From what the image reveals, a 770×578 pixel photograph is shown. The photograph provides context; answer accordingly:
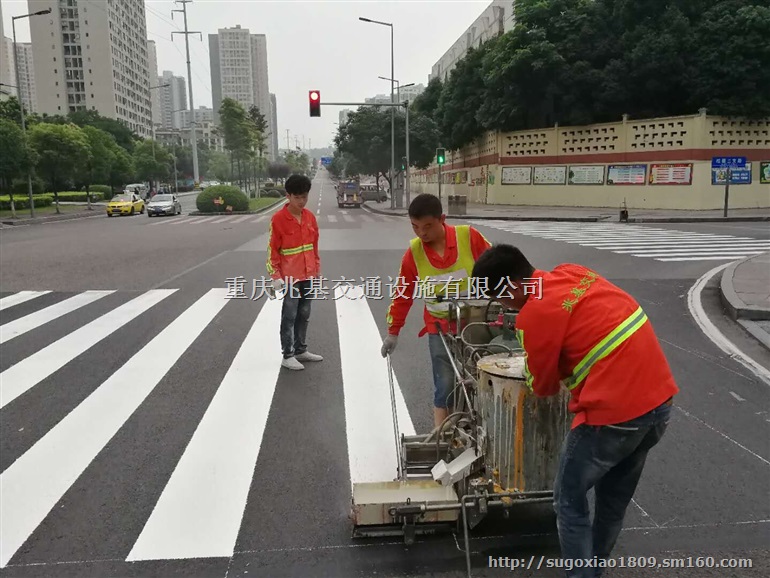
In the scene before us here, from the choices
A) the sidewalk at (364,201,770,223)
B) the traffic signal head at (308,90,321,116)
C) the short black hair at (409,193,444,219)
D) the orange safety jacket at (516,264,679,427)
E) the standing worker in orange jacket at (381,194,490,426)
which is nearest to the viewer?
the orange safety jacket at (516,264,679,427)

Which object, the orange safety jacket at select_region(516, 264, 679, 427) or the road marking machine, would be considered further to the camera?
the road marking machine

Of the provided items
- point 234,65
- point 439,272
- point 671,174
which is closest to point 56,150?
point 671,174

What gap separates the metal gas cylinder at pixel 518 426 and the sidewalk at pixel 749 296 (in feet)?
16.3

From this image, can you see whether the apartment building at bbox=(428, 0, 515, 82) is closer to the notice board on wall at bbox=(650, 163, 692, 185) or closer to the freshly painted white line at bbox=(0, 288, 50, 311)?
the notice board on wall at bbox=(650, 163, 692, 185)

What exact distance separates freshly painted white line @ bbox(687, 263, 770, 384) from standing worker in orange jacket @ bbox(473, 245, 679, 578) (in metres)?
4.10

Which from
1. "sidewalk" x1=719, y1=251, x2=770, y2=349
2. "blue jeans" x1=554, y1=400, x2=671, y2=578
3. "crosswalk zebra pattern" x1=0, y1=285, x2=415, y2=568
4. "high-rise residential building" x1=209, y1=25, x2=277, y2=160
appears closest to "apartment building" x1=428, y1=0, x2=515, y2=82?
"sidewalk" x1=719, y1=251, x2=770, y2=349

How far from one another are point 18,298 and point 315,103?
666 inches

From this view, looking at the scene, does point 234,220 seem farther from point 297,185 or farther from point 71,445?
point 71,445

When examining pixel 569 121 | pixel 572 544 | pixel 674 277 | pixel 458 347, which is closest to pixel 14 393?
pixel 458 347

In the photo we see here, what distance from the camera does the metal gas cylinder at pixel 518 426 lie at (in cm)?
290

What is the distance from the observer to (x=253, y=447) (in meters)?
4.36

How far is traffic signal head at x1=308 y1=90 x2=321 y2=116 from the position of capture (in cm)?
2457

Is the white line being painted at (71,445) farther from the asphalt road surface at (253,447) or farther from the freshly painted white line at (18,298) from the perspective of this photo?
the freshly painted white line at (18,298)

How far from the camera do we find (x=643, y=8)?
29312 millimetres
